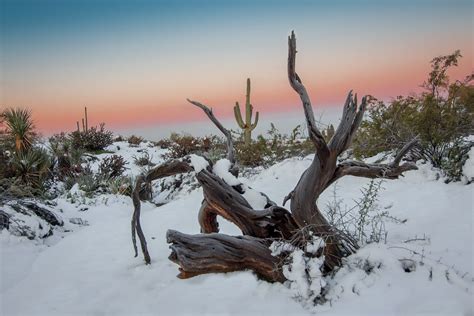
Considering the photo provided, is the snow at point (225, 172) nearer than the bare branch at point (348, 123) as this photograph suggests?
No

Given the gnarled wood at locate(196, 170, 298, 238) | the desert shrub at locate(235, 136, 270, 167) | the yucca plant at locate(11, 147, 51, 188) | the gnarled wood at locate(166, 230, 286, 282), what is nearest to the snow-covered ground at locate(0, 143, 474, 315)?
the gnarled wood at locate(166, 230, 286, 282)

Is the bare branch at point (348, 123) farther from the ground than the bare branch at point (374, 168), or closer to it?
farther from the ground

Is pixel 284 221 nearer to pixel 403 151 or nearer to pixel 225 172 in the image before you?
pixel 225 172

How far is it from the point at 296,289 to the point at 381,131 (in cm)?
490

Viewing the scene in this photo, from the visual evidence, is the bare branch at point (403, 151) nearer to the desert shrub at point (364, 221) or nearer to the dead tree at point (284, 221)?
the dead tree at point (284, 221)

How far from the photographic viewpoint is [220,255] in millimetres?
3043

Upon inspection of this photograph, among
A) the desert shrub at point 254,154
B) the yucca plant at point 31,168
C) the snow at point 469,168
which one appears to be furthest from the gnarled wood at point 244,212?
the yucca plant at point 31,168

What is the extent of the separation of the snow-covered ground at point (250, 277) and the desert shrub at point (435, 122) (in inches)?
18.3

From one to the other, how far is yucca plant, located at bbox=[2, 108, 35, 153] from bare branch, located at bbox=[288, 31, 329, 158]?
13472 millimetres

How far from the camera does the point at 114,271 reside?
3.88m

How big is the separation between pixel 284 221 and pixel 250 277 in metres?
0.60

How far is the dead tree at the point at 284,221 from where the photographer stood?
297 centimetres

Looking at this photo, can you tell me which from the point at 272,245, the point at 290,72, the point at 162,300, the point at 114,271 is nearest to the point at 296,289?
the point at 272,245

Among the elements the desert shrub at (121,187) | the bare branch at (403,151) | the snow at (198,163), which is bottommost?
the desert shrub at (121,187)
